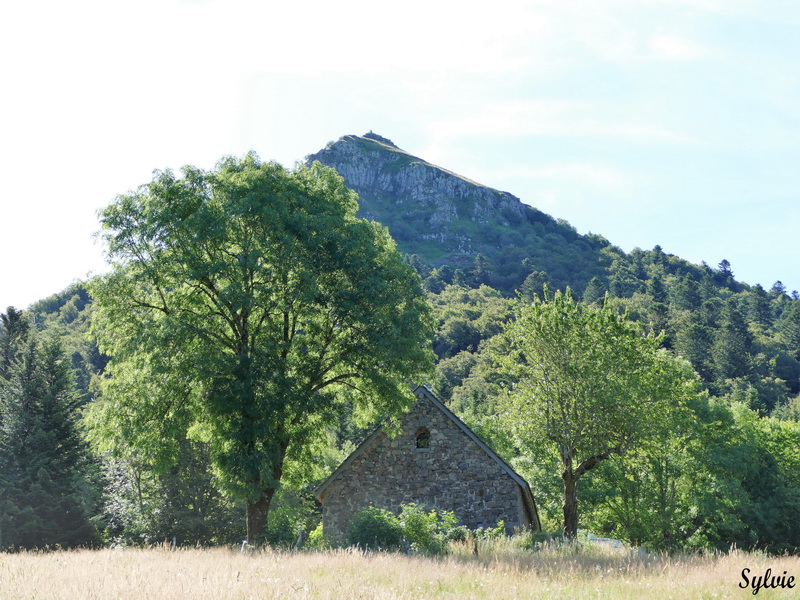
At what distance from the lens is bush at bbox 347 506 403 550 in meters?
17.5

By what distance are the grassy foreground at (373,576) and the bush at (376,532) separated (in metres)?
3.46

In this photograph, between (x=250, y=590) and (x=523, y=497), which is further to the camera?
(x=523, y=497)

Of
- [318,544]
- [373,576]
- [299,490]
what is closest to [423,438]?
[318,544]

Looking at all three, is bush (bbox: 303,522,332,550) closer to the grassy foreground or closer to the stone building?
the stone building

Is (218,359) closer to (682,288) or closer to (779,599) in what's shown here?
(779,599)

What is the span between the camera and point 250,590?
869 cm

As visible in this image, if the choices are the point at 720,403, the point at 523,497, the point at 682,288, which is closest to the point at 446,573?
the point at 523,497

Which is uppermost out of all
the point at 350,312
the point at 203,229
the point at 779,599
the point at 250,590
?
the point at 203,229

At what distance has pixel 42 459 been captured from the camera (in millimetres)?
36625

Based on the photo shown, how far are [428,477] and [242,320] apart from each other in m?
9.92

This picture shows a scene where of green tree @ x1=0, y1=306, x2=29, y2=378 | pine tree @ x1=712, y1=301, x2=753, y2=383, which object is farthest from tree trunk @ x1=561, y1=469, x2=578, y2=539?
pine tree @ x1=712, y1=301, x2=753, y2=383

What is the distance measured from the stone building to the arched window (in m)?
0.04

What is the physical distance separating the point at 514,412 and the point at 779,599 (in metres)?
19.9

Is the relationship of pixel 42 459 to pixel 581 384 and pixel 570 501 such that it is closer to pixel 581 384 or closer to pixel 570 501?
pixel 570 501
